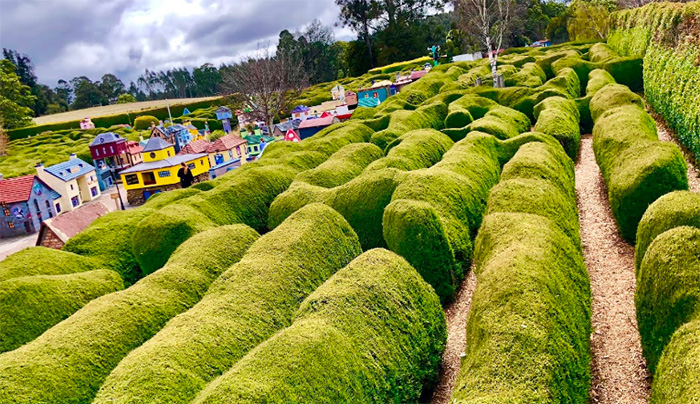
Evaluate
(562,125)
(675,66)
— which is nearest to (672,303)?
(562,125)

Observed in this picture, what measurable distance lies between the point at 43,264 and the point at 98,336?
686cm

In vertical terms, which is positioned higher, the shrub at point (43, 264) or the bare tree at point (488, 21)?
the bare tree at point (488, 21)

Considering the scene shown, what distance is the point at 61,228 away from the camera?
22.1 metres

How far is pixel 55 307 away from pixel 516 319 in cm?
1084

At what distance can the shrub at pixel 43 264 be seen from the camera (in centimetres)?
1528

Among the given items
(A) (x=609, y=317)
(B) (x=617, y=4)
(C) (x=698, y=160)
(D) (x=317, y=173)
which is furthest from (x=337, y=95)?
(A) (x=609, y=317)

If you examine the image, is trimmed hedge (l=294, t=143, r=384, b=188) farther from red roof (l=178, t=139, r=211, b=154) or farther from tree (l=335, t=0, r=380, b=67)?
tree (l=335, t=0, r=380, b=67)

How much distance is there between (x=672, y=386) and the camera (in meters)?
6.45

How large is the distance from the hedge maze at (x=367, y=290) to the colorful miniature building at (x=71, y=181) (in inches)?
790

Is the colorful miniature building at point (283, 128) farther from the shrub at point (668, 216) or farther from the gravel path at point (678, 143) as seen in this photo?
the shrub at point (668, 216)

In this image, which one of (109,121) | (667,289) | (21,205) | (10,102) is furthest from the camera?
(109,121)

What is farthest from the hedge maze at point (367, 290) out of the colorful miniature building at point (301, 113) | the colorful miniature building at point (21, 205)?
the colorful miniature building at point (301, 113)

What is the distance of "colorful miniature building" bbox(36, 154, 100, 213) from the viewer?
1410 inches

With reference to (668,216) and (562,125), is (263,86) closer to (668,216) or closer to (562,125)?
(562,125)
